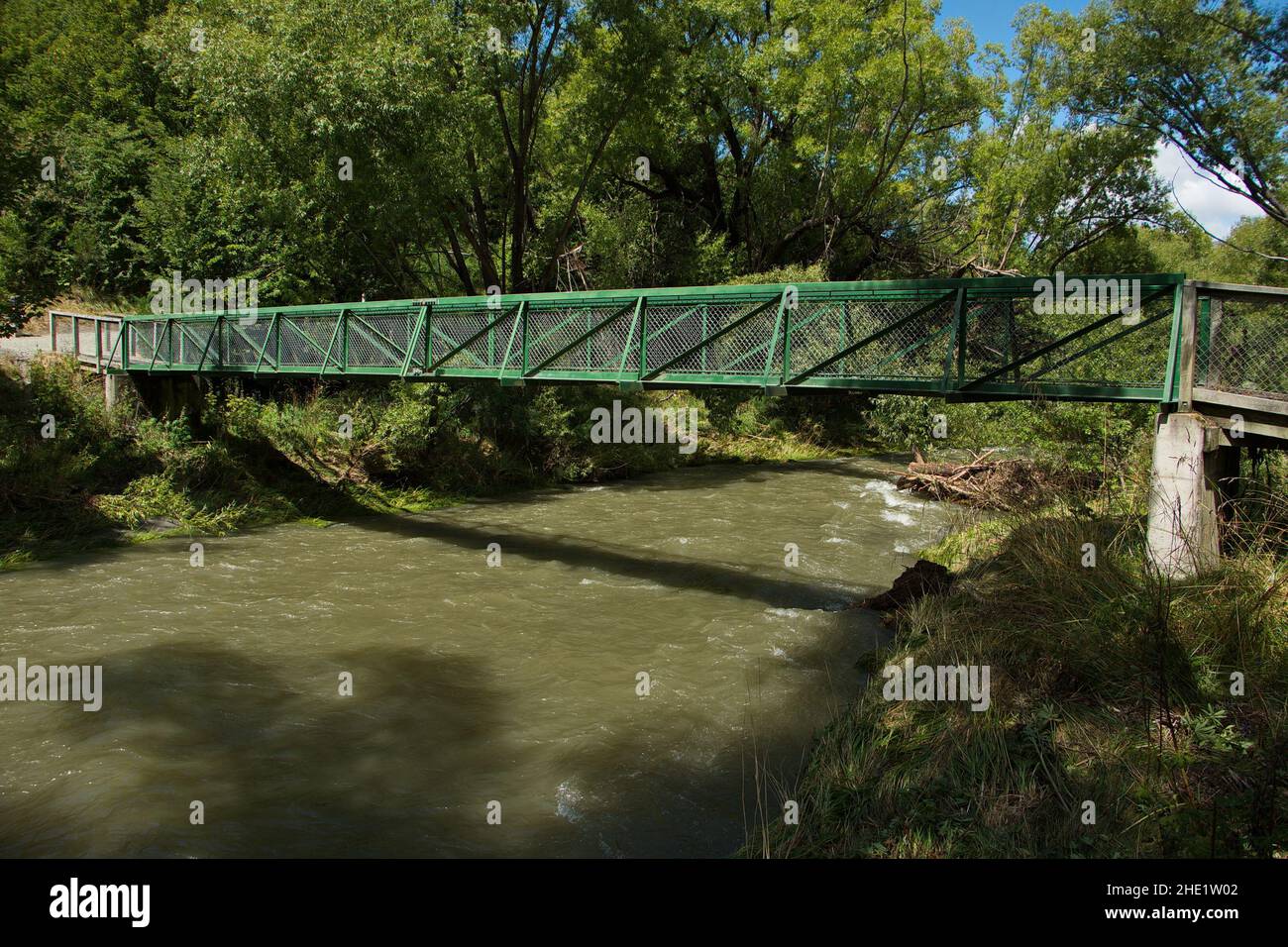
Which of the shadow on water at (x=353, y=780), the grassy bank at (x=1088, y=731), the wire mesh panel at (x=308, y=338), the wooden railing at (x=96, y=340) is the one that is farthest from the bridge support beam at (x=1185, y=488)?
the wooden railing at (x=96, y=340)

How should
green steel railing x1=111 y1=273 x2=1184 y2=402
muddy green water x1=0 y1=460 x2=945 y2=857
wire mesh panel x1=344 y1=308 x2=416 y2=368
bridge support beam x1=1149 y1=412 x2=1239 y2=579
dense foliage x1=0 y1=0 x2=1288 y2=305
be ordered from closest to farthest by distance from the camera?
muddy green water x1=0 y1=460 x2=945 y2=857 < bridge support beam x1=1149 y1=412 x2=1239 y2=579 < green steel railing x1=111 y1=273 x2=1184 y2=402 < wire mesh panel x1=344 y1=308 x2=416 y2=368 < dense foliage x1=0 y1=0 x2=1288 y2=305

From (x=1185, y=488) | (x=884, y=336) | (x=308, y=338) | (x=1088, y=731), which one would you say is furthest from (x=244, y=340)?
(x=1088, y=731)

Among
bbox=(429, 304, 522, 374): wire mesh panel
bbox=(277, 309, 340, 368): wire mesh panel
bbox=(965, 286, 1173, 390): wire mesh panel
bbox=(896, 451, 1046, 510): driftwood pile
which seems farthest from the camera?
bbox=(896, 451, 1046, 510): driftwood pile

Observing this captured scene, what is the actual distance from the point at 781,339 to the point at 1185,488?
414 cm

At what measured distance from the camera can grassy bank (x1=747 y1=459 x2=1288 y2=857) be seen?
4.32 meters

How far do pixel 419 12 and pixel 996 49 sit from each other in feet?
86.7

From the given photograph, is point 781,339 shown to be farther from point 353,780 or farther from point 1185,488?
point 353,780

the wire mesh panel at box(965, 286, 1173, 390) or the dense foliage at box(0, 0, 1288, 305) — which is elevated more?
the dense foliage at box(0, 0, 1288, 305)

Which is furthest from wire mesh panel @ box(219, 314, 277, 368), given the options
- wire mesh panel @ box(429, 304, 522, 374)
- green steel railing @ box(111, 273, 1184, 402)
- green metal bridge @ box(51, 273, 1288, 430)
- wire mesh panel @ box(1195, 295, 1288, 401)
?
wire mesh panel @ box(1195, 295, 1288, 401)

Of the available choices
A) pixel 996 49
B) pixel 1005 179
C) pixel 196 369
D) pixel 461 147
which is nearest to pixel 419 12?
pixel 461 147

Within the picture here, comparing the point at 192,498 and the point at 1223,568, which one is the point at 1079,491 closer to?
the point at 1223,568

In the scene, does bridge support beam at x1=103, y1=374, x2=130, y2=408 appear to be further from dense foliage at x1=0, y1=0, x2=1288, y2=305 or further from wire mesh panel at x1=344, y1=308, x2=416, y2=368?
wire mesh panel at x1=344, y1=308, x2=416, y2=368

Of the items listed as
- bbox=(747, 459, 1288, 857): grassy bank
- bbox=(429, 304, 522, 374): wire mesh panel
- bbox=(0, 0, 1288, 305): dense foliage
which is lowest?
bbox=(747, 459, 1288, 857): grassy bank

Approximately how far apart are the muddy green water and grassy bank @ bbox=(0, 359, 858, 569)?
1.49 m
